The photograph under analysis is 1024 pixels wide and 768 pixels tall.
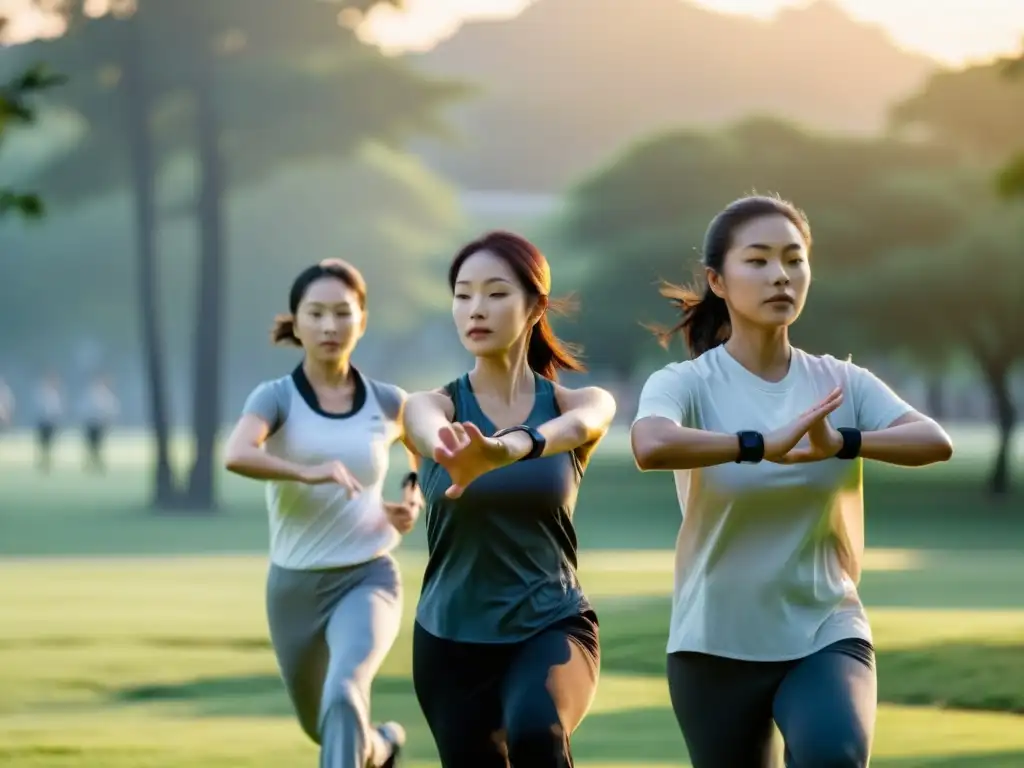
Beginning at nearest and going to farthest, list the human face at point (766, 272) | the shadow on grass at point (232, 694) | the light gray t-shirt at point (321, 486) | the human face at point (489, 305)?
the human face at point (766, 272) → the human face at point (489, 305) → the light gray t-shirt at point (321, 486) → the shadow on grass at point (232, 694)

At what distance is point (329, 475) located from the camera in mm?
7297

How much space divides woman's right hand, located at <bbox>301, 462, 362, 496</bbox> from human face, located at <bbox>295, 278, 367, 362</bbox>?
0.64 m

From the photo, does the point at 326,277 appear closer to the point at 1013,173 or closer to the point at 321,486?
the point at 321,486

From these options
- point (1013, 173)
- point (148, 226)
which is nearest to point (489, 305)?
point (1013, 173)

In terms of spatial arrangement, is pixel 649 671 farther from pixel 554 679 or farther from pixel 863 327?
pixel 863 327

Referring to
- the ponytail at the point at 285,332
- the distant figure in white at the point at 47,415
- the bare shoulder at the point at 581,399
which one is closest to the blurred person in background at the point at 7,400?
the distant figure in white at the point at 47,415

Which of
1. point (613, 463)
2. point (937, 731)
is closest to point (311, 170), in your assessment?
point (613, 463)

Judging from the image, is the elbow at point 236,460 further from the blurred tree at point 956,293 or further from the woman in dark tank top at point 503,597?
the blurred tree at point 956,293

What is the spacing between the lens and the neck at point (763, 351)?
17.4 ft

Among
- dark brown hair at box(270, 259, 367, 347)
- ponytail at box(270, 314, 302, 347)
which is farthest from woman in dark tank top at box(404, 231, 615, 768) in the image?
ponytail at box(270, 314, 302, 347)

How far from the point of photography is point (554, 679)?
17.8 feet

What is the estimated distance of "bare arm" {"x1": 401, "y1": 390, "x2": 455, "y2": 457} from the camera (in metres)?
5.53

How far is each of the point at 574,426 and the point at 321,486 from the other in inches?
90.1

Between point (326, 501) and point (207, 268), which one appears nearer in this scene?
point (326, 501)
